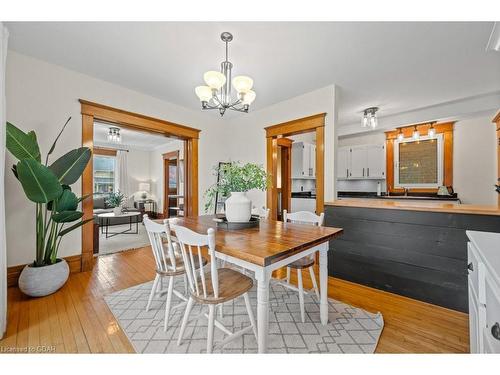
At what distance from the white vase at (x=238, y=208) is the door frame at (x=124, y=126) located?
2.20m

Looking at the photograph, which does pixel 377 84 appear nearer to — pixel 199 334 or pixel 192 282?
pixel 192 282

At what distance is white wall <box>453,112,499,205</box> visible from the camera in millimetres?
3898

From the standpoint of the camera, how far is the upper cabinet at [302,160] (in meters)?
5.47

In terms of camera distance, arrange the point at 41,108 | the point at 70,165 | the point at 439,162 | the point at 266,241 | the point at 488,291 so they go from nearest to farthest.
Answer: the point at 488,291, the point at 266,241, the point at 70,165, the point at 41,108, the point at 439,162

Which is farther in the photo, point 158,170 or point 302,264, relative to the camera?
point 158,170

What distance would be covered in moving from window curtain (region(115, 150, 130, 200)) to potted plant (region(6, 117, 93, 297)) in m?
5.42

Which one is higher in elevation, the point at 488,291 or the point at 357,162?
the point at 357,162

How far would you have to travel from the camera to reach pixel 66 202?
2.20 meters

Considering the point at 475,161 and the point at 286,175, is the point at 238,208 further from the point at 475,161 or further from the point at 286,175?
the point at 475,161

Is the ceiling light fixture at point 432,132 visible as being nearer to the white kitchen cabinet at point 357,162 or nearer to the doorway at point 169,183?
the white kitchen cabinet at point 357,162

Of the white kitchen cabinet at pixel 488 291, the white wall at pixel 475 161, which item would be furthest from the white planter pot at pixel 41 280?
the white wall at pixel 475 161

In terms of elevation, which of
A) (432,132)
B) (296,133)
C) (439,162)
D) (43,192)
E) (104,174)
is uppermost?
(432,132)

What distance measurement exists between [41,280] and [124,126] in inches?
87.7

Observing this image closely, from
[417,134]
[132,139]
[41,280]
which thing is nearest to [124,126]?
[41,280]
